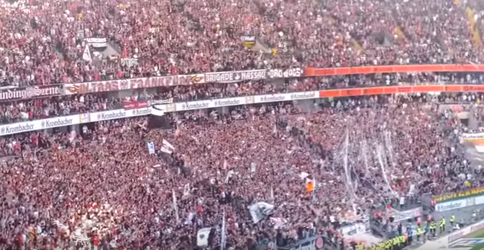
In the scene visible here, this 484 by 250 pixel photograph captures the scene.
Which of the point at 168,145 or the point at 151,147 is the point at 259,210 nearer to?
the point at 168,145

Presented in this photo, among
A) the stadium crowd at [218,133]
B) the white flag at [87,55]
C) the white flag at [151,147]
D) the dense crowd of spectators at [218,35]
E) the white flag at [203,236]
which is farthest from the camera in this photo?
the white flag at [87,55]

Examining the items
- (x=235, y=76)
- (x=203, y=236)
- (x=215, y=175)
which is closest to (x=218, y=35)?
(x=235, y=76)

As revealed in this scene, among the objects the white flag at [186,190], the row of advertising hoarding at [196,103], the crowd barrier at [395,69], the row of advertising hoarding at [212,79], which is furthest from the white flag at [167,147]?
the crowd barrier at [395,69]

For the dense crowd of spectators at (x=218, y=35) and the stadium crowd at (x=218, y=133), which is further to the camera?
the dense crowd of spectators at (x=218, y=35)

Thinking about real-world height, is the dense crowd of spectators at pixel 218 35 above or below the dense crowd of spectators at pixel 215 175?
above

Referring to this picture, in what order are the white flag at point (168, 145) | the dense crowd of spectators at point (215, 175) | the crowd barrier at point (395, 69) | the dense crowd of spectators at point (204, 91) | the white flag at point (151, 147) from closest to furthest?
the dense crowd of spectators at point (215, 175) < the dense crowd of spectators at point (204, 91) < the white flag at point (151, 147) < the white flag at point (168, 145) < the crowd barrier at point (395, 69)

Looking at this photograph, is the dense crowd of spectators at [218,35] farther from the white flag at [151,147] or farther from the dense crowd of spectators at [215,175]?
the white flag at [151,147]

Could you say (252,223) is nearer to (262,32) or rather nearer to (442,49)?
(262,32)
